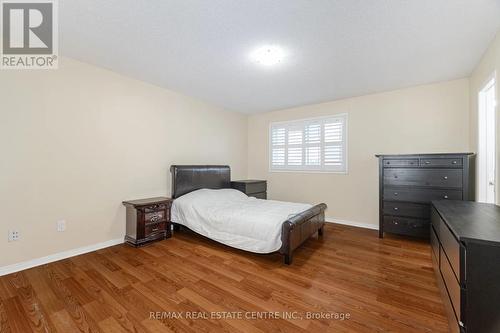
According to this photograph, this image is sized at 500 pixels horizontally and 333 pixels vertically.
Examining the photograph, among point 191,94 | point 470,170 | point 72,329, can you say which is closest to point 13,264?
point 72,329

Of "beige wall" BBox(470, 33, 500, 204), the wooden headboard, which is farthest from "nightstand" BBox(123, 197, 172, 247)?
"beige wall" BBox(470, 33, 500, 204)

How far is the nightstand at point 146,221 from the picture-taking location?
9.75 feet

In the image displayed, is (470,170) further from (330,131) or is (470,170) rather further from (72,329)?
(72,329)

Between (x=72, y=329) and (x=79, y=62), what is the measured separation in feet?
9.58

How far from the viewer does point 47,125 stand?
2477 mm

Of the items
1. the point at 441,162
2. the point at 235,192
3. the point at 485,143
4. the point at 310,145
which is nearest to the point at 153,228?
the point at 235,192

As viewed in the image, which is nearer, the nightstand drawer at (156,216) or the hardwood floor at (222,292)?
the hardwood floor at (222,292)

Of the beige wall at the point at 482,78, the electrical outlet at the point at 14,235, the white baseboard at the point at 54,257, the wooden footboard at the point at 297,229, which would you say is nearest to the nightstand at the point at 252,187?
the wooden footboard at the point at 297,229

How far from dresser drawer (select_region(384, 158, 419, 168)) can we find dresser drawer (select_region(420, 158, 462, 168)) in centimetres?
8

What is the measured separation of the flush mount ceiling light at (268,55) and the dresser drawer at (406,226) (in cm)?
285

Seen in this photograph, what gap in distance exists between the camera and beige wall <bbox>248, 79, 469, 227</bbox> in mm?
3258

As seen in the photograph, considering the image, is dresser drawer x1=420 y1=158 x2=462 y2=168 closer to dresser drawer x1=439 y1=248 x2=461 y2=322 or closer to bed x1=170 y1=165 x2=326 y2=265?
bed x1=170 y1=165 x2=326 y2=265

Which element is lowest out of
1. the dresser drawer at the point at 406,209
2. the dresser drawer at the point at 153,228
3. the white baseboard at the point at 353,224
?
the white baseboard at the point at 353,224

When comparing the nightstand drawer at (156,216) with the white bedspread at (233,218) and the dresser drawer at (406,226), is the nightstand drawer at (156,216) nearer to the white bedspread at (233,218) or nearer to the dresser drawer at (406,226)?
the white bedspread at (233,218)
